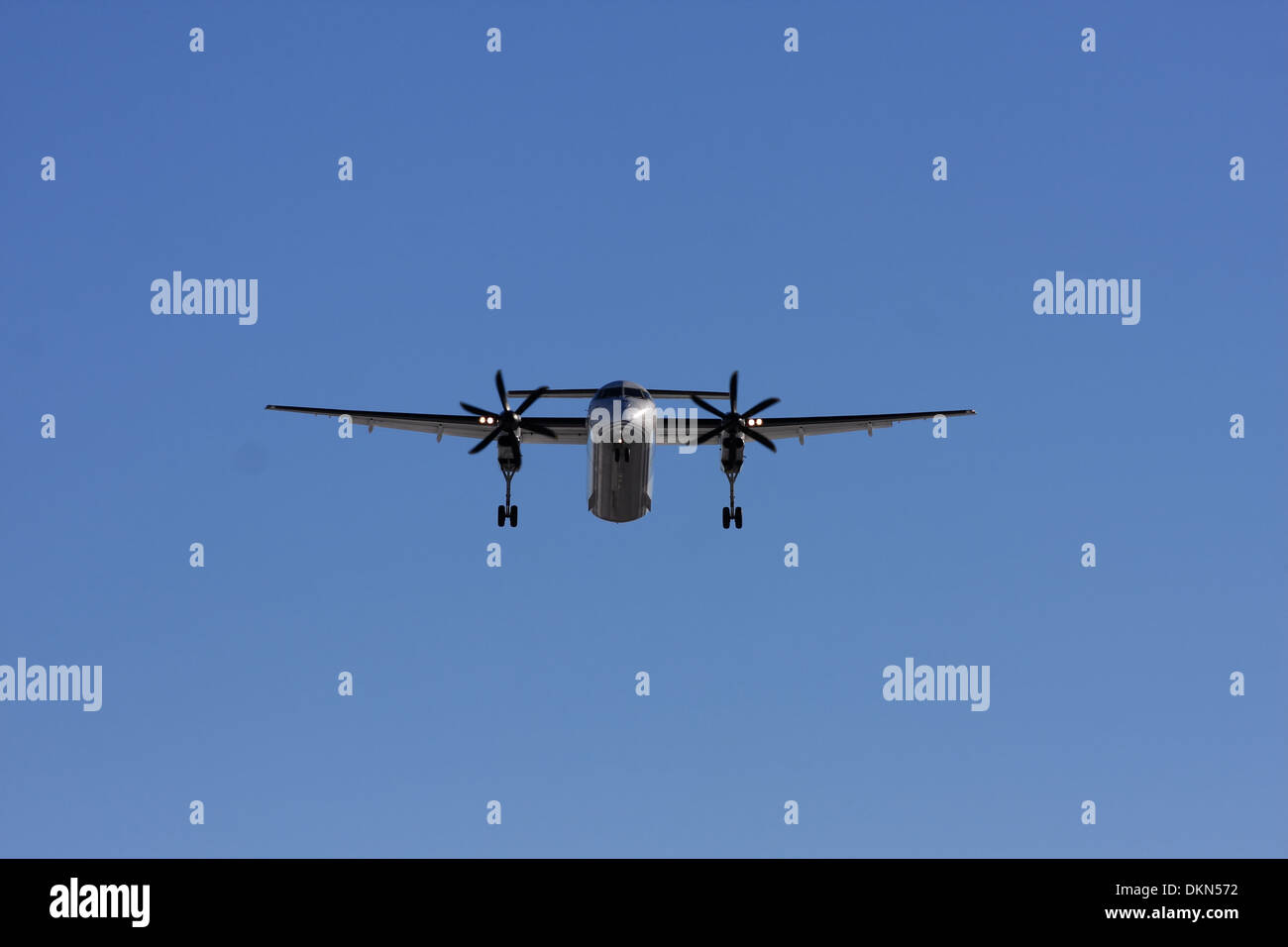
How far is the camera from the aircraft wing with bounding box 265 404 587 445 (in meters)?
41.6

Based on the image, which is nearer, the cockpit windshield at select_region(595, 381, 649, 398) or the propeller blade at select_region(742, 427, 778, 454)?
the cockpit windshield at select_region(595, 381, 649, 398)

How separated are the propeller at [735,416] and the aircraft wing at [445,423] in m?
4.25

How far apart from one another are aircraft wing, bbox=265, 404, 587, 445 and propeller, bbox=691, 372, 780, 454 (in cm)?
425

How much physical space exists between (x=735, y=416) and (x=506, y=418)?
22.4 ft

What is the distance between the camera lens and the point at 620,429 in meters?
35.6

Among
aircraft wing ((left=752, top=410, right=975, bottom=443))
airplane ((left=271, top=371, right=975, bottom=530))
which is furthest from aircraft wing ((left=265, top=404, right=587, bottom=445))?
aircraft wing ((left=752, top=410, right=975, bottom=443))

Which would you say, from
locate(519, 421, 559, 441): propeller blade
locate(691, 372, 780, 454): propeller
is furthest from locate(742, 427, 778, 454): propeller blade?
locate(519, 421, 559, 441): propeller blade

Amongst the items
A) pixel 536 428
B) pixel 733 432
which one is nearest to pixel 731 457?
pixel 733 432

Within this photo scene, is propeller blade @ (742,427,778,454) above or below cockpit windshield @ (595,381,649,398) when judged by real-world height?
below

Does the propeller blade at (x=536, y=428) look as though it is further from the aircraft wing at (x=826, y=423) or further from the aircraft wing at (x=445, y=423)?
the aircraft wing at (x=826, y=423)

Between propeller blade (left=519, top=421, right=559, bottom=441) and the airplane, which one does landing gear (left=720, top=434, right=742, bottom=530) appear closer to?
the airplane
